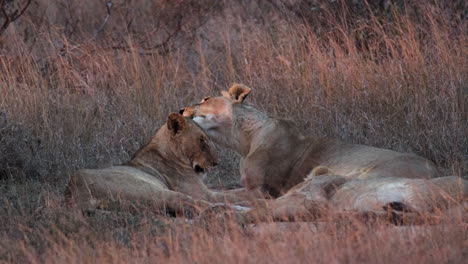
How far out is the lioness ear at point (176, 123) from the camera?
665 cm

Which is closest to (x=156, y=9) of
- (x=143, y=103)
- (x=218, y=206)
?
(x=143, y=103)

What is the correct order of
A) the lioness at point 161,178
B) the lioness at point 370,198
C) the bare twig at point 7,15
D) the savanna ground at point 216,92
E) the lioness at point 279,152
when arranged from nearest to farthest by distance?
the savanna ground at point 216,92
the lioness at point 370,198
the lioness at point 161,178
the lioness at point 279,152
the bare twig at point 7,15

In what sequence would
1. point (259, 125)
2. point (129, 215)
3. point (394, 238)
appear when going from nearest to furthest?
point (394, 238), point (129, 215), point (259, 125)

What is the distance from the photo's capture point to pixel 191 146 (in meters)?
→ 6.79

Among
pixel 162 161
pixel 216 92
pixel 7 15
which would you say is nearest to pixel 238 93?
pixel 162 161

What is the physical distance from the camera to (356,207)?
18.2ft

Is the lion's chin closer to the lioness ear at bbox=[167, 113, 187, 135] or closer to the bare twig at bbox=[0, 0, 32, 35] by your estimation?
the lioness ear at bbox=[167, 113, 187, 135]

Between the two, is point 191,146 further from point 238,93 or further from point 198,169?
point 238,93

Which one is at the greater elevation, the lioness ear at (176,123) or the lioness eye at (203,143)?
the lioness ear at (176,123)

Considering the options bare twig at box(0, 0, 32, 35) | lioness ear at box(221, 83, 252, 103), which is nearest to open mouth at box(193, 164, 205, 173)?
lioness ear at box(221, 83, 252, 103)

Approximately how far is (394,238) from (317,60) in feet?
15.7

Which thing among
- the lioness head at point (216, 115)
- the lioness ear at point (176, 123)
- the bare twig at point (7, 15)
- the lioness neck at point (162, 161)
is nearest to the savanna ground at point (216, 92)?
the bare twig at point (7, 15)

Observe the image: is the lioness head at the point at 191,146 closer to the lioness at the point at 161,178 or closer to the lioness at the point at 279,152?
the lioness at the point at 161,178

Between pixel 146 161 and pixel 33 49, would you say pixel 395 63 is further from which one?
pixel 33 49
